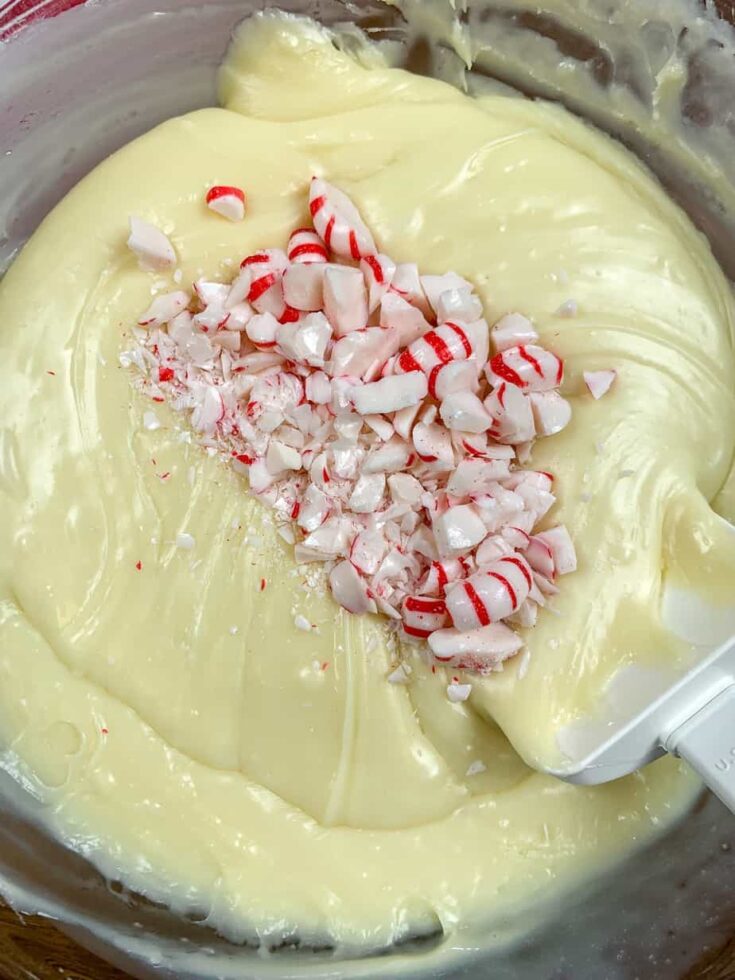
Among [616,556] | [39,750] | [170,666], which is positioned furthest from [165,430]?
[616,556]

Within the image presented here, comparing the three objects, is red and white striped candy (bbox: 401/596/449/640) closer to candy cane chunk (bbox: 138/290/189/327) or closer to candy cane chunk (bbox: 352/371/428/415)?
candy cane chunk (bbox: 352/371/428/415)

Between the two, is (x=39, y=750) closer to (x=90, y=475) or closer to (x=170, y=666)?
(x=170, y=666)

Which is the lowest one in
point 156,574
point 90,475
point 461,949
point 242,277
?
point 461,949

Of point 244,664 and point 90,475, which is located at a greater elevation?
point 90,475

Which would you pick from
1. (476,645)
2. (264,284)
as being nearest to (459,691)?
(476,645)

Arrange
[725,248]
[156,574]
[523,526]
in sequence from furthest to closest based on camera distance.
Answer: [725,248], [156,574], [523,526]

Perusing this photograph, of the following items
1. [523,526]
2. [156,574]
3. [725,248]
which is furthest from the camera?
[725,248]

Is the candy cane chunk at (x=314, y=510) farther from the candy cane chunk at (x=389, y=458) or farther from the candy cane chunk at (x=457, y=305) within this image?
the candy cane chunk at (x=457, y=305)
